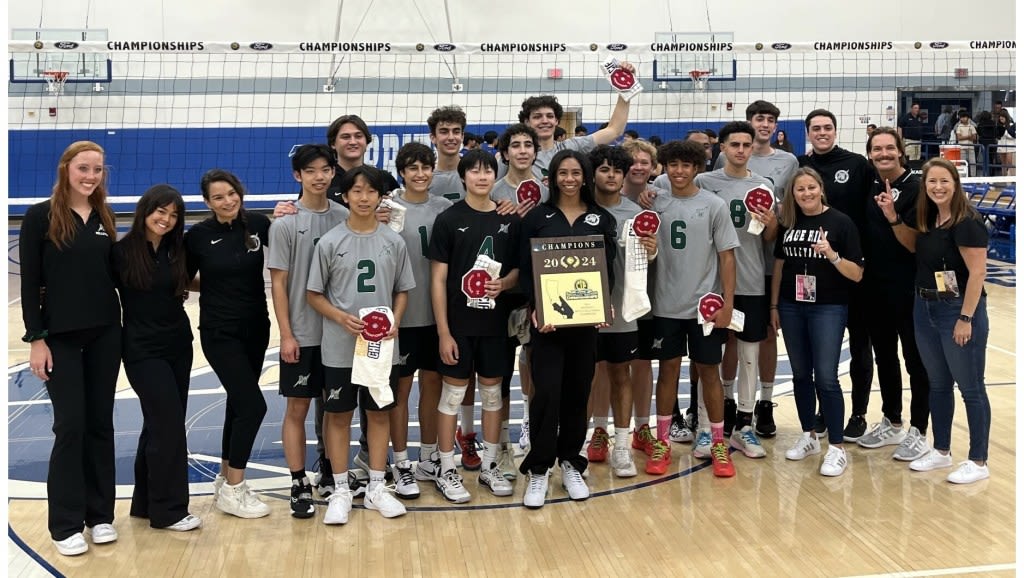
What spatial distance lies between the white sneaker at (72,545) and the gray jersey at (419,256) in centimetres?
182

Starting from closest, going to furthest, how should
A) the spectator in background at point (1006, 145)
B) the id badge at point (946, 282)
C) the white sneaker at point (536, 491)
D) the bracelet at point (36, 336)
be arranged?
the bracelet at point (36, 336)
the white sneaker at point (536, 491)
the id badge at point (946, 282)
the spectator in background at point (1006, 145)

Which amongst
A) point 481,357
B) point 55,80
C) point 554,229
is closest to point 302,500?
point 481,357

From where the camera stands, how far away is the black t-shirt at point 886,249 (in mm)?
5715

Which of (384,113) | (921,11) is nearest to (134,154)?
(384,113)

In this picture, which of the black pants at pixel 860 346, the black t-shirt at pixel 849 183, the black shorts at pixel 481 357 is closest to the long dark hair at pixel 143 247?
the black shorts at pixel 481 357

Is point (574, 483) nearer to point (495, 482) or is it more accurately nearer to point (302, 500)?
point (495, 482)

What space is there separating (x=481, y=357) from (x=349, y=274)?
0.84 metres

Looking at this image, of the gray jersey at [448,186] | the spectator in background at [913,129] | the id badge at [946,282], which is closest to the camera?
the id badge at [946,282]

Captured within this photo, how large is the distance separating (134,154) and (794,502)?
60.1 feet

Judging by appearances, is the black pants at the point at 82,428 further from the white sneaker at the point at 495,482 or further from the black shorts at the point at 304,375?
the white sneaker at the point at 495,482

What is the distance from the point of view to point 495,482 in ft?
17.6

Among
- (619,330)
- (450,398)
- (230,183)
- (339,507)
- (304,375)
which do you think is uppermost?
(230,183)

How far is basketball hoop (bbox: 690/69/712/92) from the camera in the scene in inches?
813

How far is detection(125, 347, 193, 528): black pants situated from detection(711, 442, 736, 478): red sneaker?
2.82 metres
